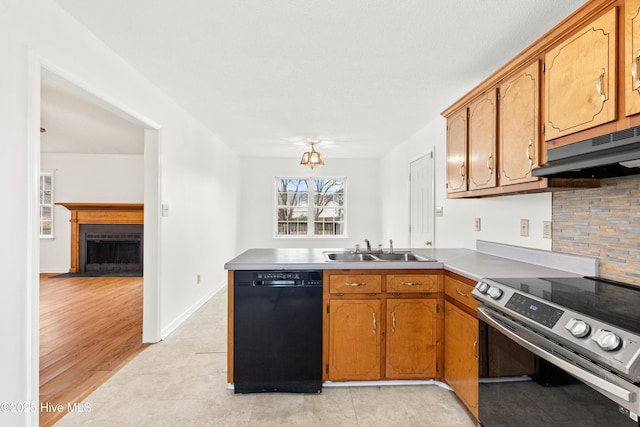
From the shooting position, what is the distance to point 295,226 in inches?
273

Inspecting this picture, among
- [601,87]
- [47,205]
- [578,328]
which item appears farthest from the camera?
[47,205]

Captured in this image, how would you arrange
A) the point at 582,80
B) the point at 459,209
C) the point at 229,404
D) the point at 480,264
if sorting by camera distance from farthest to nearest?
the point at 459,209, the point at 480,264, the point at 229,404, the point at 582,80

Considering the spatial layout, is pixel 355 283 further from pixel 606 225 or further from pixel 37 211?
pixel 37 211

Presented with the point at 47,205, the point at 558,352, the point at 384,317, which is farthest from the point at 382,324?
the point at 47,205

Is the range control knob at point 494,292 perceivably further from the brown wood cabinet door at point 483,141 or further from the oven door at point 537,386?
the brown wood cabinet door at point 483,141

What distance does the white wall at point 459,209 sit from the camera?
7.82ft

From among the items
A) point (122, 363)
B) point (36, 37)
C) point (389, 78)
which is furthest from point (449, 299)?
point (36, 37)

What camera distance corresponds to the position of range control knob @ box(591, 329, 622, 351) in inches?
39.0

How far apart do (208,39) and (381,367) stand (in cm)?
253

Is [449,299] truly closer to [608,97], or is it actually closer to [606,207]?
[606,207]

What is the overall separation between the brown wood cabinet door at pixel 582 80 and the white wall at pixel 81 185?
6577 mm

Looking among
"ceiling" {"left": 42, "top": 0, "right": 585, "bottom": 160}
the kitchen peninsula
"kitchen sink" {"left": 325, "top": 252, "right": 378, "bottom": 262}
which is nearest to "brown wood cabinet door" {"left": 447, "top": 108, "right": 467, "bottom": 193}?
"ceiling" {"left": 42, "top": 0, "right": 585, "bottom": 160}

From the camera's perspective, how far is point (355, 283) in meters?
2.29

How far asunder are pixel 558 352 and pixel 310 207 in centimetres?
586
